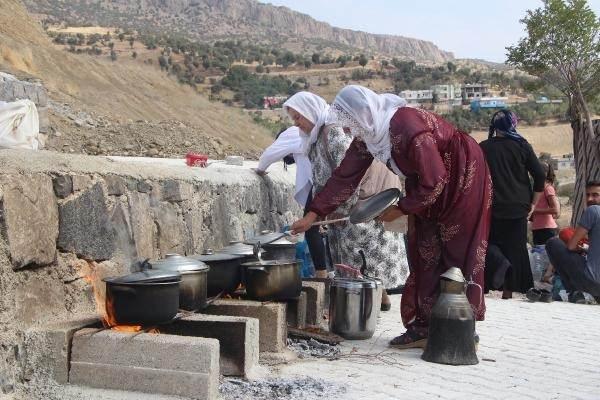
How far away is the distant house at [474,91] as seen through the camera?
56.8 metres

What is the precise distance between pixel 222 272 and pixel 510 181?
3223 mm

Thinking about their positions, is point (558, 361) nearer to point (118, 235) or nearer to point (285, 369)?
point (285, 369)

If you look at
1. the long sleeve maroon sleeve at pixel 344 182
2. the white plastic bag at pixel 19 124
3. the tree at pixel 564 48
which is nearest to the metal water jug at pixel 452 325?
the long sleeve maroon sleeve at pixel 344 182

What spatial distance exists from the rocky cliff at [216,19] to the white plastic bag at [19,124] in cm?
6070

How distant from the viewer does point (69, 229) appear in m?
3.90

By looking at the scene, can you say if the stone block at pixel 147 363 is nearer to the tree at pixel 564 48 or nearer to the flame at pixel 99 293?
the flame at pixel 99 293

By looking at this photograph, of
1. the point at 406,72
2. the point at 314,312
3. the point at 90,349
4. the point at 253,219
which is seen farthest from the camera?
the point at 406,72

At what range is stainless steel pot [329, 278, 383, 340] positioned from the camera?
4914mm

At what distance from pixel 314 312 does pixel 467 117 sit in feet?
146

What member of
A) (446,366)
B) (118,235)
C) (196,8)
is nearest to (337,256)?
(446,366)

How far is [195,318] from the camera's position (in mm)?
3887

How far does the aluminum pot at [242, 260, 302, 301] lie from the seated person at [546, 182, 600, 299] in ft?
10.3

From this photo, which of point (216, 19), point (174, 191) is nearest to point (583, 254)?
point (174, 191)

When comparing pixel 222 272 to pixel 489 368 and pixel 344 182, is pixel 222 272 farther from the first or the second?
pixel 489 368
